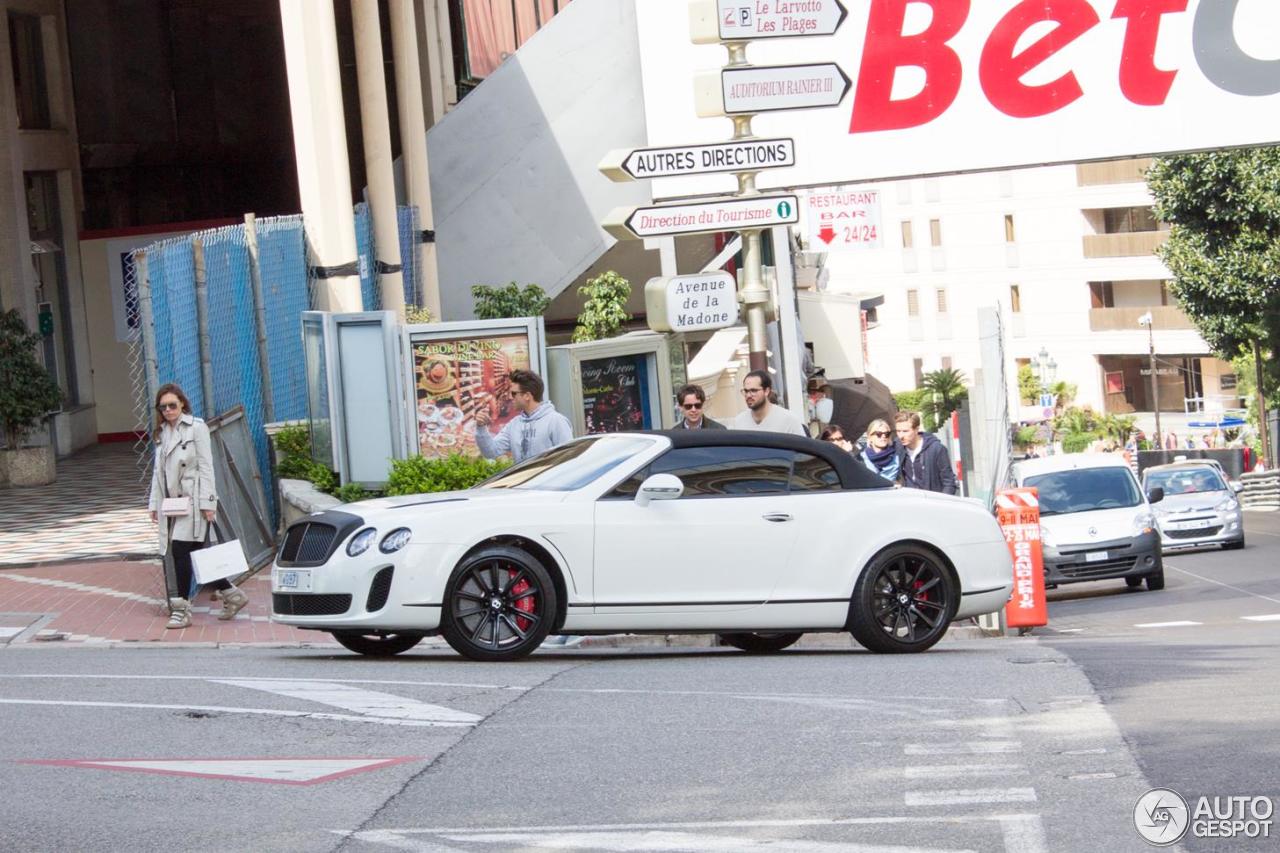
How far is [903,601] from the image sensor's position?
11672 millimetres

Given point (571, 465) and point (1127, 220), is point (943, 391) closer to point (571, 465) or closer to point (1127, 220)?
point (1127, 220)

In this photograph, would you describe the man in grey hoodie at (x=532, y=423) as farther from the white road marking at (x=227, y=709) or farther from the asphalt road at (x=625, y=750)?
the white road marking at (x=227, y=709)

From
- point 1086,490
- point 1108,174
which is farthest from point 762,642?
point 1108,174

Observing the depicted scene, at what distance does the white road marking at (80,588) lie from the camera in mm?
14977

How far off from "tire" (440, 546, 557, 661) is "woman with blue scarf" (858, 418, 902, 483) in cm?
472

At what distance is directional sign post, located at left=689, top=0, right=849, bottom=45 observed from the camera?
15570 millimetres

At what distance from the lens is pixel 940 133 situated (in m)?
22.8

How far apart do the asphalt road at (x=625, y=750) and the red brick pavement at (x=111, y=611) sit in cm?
154

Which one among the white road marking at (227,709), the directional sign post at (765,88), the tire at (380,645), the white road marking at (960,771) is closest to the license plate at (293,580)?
the tire at (380,645)

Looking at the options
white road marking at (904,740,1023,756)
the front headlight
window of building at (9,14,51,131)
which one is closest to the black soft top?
white road marking at (904,740,1023,756)

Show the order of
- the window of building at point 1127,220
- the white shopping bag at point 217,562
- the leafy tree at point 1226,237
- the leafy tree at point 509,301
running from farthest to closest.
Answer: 1. the window of building at point 1127,220
2. the leafy tree at point 1226,237
3. the leafy tree at point 509,301
4. the white shopping bag at point 217,562

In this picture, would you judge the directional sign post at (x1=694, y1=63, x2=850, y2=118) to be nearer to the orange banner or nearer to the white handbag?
the orange banner

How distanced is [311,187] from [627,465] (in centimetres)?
1165
